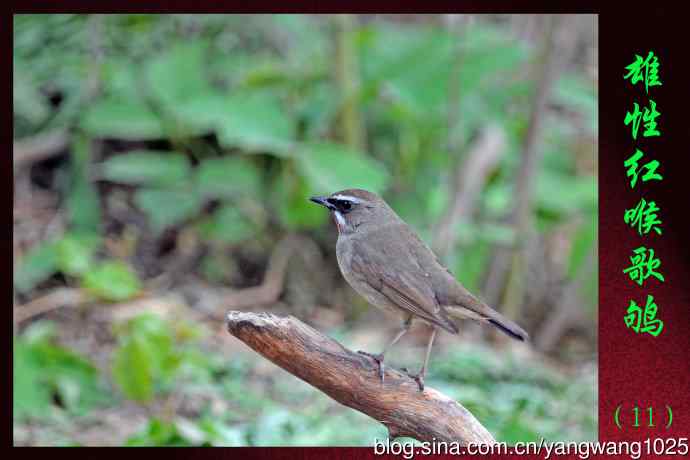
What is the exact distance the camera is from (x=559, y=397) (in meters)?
6.12

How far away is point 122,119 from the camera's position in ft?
23.6

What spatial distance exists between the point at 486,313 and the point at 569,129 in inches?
188

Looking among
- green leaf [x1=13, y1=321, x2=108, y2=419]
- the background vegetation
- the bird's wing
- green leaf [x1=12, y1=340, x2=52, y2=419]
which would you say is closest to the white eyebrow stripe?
the bird's wing

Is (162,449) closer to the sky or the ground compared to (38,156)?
closer to the ground

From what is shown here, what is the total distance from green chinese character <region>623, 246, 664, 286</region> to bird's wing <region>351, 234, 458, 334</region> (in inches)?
42.0

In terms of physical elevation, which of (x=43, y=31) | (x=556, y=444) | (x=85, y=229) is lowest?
(x=556, y=444)

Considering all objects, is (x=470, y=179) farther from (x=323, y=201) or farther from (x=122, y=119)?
(x=323, y=201)

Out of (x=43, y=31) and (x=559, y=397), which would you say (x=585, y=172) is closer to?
(x=559, y=397)

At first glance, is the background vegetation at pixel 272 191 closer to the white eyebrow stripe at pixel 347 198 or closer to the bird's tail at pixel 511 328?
the white eyebrow stripe at pixel 347 198

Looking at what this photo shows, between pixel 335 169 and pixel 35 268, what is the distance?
2251mm

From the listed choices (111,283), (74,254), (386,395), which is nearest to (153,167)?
(74,254)

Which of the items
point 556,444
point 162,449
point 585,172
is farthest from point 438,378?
point 585,172

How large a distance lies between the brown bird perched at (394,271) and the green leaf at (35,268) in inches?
127

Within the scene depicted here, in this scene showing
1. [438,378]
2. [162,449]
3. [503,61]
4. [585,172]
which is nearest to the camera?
[162,449]
